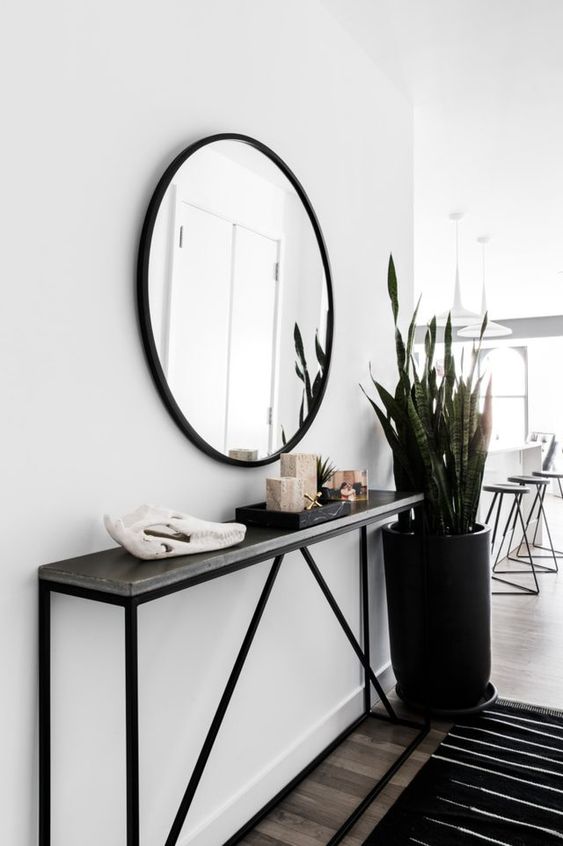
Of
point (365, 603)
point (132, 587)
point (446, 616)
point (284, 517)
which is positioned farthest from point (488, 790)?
point (132, 587)

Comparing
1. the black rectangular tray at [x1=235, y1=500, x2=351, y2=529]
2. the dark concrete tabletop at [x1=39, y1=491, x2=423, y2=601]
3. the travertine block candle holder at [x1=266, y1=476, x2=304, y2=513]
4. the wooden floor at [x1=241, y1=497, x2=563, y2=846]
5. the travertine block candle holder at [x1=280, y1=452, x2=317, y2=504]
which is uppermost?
the travertine block candle holder at [x1=280, y1=452, x2=317, y2=504]

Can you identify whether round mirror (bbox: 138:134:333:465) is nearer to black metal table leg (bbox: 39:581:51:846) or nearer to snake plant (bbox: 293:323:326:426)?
snake plant (bbox: 293:323:326:426)

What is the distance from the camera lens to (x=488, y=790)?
1895 millimetres

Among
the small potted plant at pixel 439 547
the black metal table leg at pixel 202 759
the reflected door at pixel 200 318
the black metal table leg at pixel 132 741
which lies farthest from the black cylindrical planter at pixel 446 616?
the black metal table leg at pixel 132 741

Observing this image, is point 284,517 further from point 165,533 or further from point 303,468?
point 165,533

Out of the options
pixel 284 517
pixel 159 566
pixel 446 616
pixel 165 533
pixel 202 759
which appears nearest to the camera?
pixel 159 566

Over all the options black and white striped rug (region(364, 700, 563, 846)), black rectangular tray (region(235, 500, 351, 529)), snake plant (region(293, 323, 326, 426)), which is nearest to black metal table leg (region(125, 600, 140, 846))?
black rectangular tray (region(235, 500, 351, 529))

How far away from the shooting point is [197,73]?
1.62 metres

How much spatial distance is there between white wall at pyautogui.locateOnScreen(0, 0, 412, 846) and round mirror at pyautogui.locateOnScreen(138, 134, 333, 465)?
5 centimetres

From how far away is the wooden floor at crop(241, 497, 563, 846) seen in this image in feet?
5.65

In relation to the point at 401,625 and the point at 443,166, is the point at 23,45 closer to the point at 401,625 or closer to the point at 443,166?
the point at 401,625

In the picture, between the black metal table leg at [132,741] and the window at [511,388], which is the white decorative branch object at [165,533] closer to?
the black metal table leg at [132,741]

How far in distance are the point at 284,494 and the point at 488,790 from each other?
1143 millimetres

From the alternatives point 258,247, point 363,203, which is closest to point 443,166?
point 363,203
